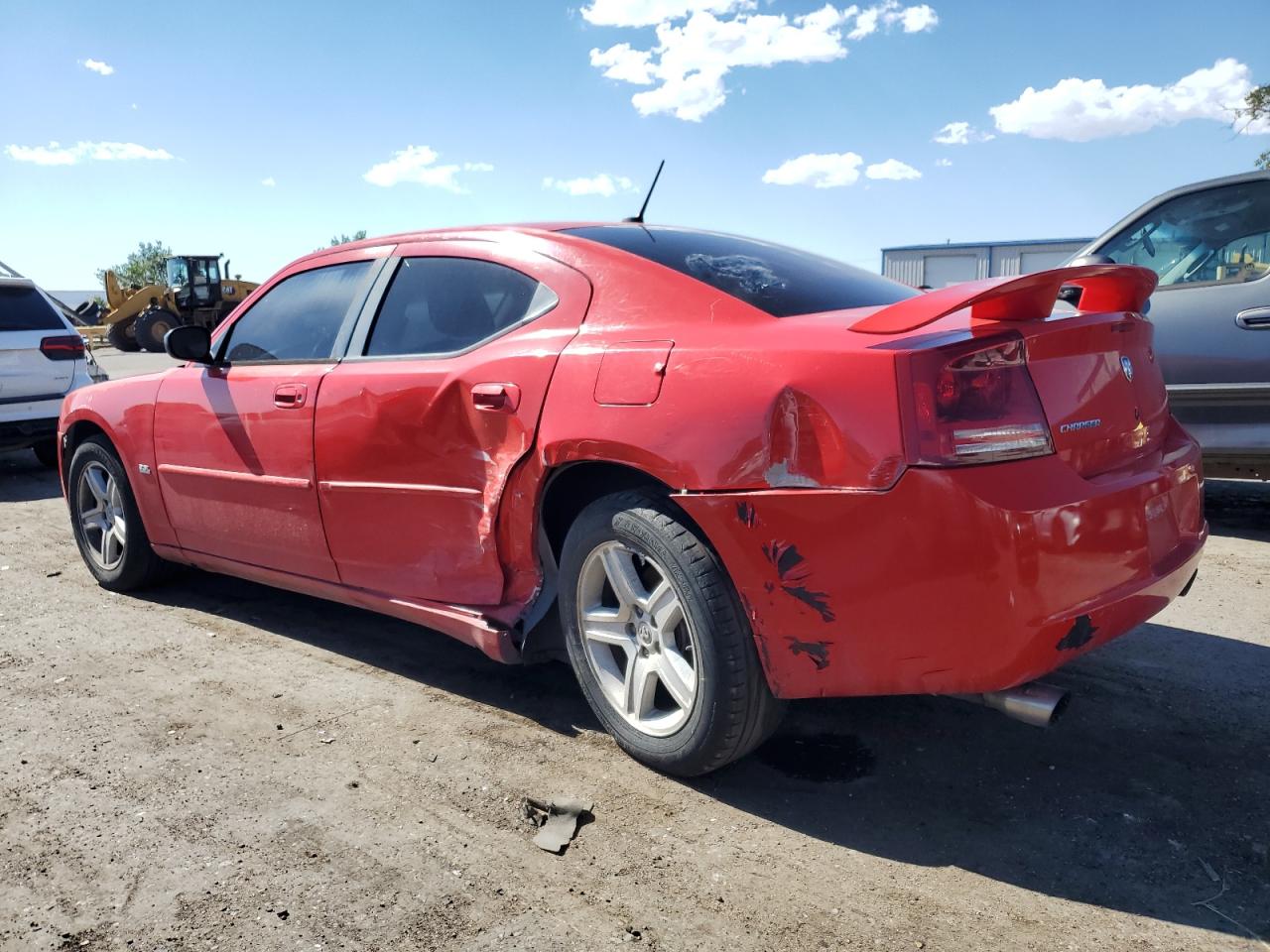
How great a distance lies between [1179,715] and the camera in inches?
127

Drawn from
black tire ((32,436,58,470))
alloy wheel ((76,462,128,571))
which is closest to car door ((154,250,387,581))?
alloy wheel ((76,462,128,571))

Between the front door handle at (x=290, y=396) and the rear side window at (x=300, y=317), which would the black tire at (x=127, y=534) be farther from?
the front door handle at (x=290, y=396)

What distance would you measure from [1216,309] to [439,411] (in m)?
4.22

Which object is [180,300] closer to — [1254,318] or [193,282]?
[193,282]

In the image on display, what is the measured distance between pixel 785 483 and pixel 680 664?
0.66 meters

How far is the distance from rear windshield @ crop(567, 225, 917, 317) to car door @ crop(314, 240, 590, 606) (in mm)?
289

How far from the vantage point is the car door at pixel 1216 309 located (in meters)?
5.25

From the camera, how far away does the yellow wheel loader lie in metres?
29.2

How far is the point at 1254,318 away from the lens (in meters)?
5.23

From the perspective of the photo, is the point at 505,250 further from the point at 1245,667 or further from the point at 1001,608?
the point at 1245,667

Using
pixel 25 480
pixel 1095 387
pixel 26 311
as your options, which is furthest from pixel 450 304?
pixel 25 480

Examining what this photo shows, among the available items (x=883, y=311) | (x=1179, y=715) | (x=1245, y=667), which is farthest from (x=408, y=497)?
(x=1245, y=667)

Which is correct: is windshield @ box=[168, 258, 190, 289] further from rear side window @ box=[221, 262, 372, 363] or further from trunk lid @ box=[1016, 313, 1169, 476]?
trunk lid @ box=[1016, 313, 1169, 476]

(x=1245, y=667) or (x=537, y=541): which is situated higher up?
(x=537, y=541)
